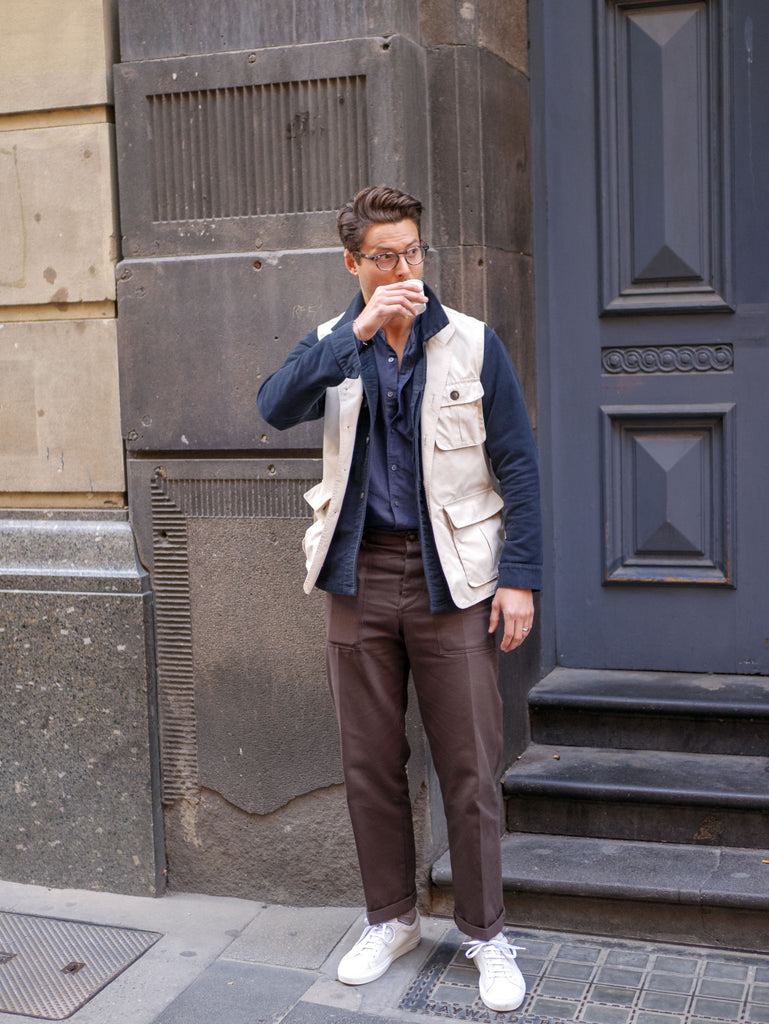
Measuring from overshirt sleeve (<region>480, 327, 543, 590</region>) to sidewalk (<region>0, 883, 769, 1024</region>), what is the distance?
112cm

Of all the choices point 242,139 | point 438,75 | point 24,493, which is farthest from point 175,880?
point 438,75

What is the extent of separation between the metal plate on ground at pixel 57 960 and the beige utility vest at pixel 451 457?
1.41 meters

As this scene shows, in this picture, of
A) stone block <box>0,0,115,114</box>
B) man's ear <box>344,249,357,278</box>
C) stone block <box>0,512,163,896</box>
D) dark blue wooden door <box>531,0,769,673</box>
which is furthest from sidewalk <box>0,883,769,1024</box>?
stone block <box>0,0,115,114</box>

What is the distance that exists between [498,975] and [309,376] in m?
1.68

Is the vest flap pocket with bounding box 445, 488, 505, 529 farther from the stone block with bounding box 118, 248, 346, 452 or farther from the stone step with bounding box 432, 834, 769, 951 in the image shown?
the stone step with bounding box 432, 834, 769, 951

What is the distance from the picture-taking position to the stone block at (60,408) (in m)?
4.28

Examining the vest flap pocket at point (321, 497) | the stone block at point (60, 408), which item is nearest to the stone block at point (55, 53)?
the stone block at point (60, 408)

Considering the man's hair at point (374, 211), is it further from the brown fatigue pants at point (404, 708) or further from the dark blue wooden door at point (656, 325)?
the dark blue wooden door at point (656, 325)

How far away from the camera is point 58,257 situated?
14.0ft

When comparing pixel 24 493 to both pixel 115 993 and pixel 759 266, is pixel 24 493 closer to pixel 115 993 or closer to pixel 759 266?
pixel 115 993

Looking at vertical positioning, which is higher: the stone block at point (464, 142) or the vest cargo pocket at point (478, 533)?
the stone block at point (464, 142)

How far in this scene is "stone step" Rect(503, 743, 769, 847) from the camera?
3.94 metres

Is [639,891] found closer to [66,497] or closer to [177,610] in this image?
[177,610]

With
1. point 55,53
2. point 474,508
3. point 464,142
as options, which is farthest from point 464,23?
A: point 474,508
